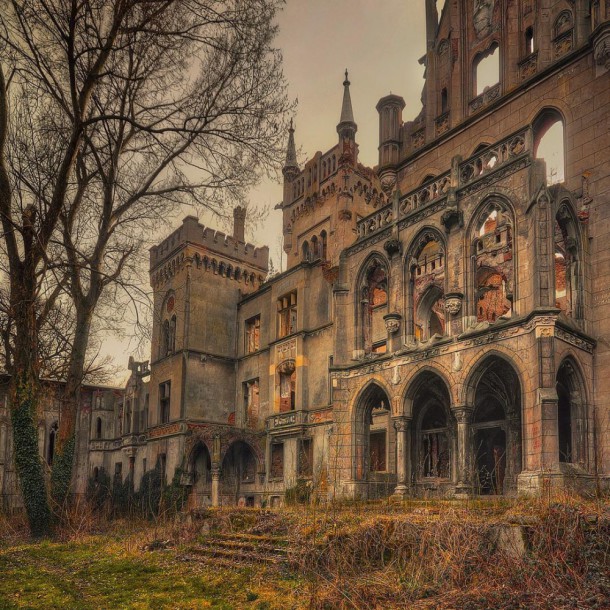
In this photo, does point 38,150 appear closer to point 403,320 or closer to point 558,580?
point 403,320

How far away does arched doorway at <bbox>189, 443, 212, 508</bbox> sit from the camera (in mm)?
32406

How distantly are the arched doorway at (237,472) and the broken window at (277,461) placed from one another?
1.93 meters

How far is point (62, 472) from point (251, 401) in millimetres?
16822

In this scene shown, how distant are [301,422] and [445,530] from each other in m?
18.5

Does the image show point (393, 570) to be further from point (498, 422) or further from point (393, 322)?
point (393, 322)

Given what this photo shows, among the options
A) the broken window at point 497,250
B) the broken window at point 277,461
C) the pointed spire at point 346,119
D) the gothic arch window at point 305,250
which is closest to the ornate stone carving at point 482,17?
the broken window at point 497,250

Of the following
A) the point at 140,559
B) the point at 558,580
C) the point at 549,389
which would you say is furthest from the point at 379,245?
the point at 558,580

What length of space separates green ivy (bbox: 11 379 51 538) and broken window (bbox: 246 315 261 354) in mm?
18965

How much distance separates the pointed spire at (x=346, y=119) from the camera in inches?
1335

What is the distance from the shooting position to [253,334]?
35.8 metres

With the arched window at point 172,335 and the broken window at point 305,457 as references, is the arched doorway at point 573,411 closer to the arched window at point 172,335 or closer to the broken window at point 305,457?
the broken window at point 305,457

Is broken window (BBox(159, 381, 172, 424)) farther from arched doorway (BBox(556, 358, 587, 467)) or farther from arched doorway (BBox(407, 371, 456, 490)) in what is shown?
arched doorway (BBox(556, 358, 587, 467))

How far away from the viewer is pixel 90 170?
18422 millimetres

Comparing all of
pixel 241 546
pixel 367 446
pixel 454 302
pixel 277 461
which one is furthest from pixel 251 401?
pixel 241 546
